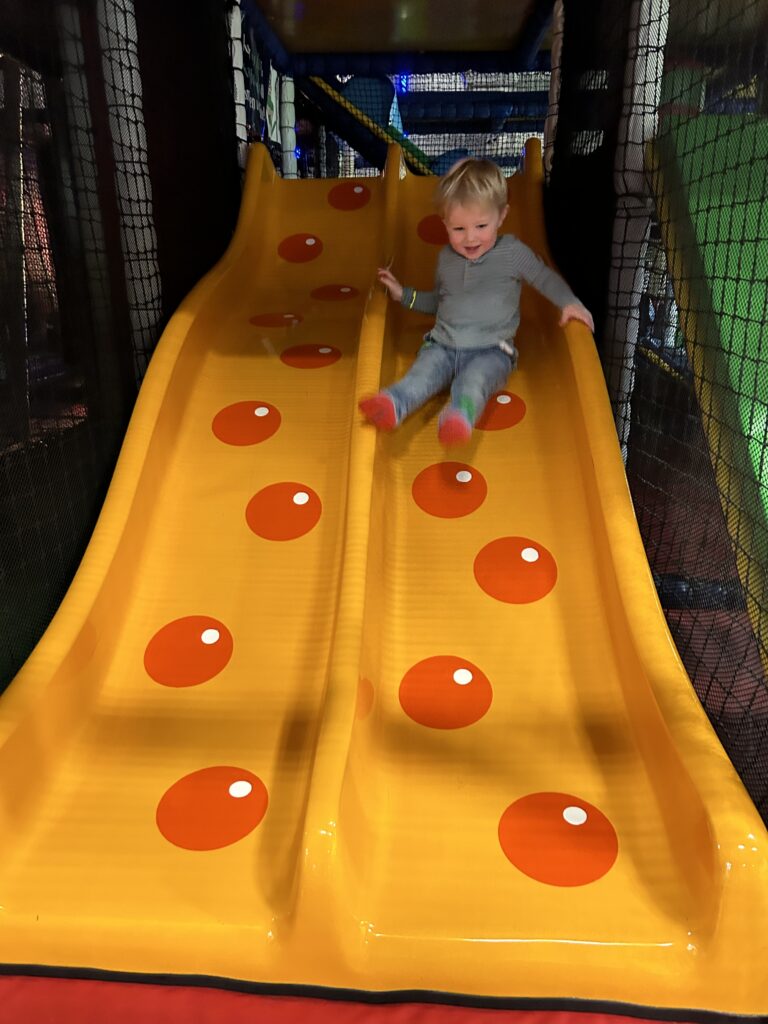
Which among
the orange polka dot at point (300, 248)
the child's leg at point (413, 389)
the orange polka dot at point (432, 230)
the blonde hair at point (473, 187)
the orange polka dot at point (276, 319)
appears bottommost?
the child's leg at point (413, 389)

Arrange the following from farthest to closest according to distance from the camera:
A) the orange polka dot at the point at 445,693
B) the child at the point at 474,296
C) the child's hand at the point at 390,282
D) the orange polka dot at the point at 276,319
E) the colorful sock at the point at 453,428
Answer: the orange polka dot at the point at 276,319, the child's hand at the point at 390,282, the child at the point at 474,296, the colorful sock at the point at 453,428, the orange polka dot at the point at 445,693

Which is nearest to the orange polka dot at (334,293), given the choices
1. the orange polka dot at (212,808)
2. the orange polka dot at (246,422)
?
the orange polka dot at (246,422)

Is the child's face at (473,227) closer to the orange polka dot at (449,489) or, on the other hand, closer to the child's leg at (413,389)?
the child's leg at (413,389)

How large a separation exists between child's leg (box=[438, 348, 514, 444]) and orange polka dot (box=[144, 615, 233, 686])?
1.69 feet

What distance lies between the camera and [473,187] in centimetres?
147

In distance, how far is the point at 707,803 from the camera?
31.6 inches

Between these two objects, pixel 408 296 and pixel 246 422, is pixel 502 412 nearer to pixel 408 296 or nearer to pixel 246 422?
pixel 408 296

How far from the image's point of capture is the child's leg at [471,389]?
1.31m

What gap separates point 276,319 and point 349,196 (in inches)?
22.4

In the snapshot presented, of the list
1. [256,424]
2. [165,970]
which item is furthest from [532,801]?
[256,424]

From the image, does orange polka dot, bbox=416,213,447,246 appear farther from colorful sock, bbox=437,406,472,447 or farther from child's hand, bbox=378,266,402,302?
colorful sock, bbox=437,406,472,447

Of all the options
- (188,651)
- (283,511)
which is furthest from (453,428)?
(188,651)

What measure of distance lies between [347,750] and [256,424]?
0.80m

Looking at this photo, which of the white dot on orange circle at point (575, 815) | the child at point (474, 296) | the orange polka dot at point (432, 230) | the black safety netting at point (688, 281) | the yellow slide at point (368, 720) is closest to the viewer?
the yellow slide at point (368, 720)
